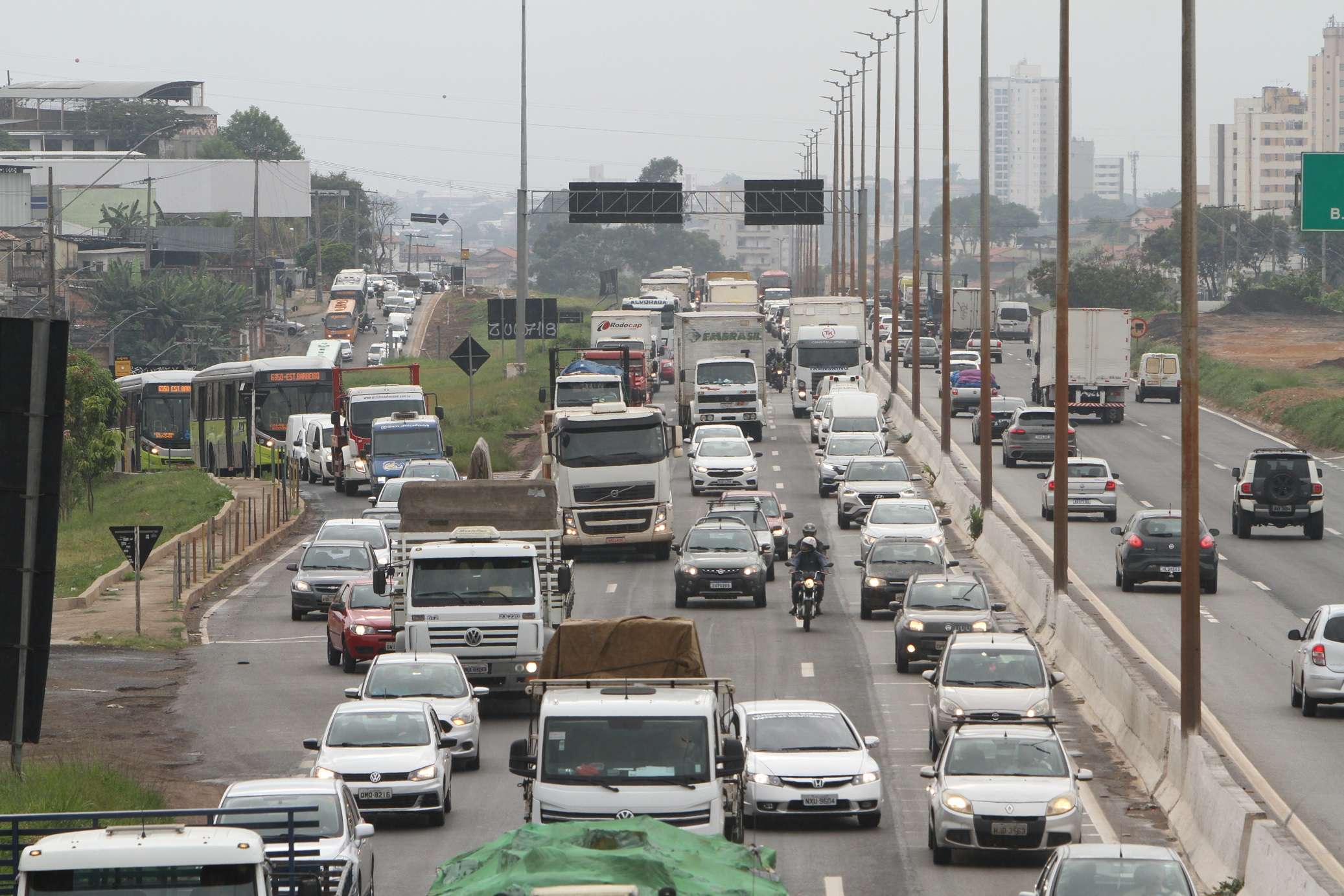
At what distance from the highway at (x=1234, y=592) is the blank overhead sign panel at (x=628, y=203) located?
22.2 m

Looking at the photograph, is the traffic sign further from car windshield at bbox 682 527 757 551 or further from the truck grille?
car windshield at bbox 682 527 757 551

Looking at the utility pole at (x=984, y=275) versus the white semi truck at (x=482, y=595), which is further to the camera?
the utility pole at (x=984, y=275)

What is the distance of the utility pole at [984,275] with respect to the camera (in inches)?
1805

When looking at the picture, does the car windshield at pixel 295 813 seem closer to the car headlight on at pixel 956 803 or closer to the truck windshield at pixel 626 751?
the truck windshield at pixel 626 751

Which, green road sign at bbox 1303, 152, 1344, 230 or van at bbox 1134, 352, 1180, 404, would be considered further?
van at bbox 1134, 352, 1180, 404

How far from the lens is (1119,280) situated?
140 m

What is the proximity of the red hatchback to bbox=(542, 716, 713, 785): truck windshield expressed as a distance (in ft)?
45.1

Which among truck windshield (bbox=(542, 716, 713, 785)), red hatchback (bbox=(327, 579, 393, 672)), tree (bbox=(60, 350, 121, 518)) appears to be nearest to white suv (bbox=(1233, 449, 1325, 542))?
red hatchback (bbox=(327, 579, 393, 672))

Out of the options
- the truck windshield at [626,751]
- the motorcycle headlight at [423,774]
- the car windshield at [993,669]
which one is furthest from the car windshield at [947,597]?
the truck windshield at [626,751]

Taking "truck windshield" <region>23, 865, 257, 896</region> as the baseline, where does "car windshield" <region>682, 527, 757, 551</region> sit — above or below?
below

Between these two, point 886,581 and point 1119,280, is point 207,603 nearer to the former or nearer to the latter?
point 886,581

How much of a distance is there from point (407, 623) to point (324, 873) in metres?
12.8

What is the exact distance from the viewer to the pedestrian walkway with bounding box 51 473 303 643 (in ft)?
118

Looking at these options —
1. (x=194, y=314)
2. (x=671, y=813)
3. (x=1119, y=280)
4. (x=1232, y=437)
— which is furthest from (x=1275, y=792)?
(x=1119, y=280)
